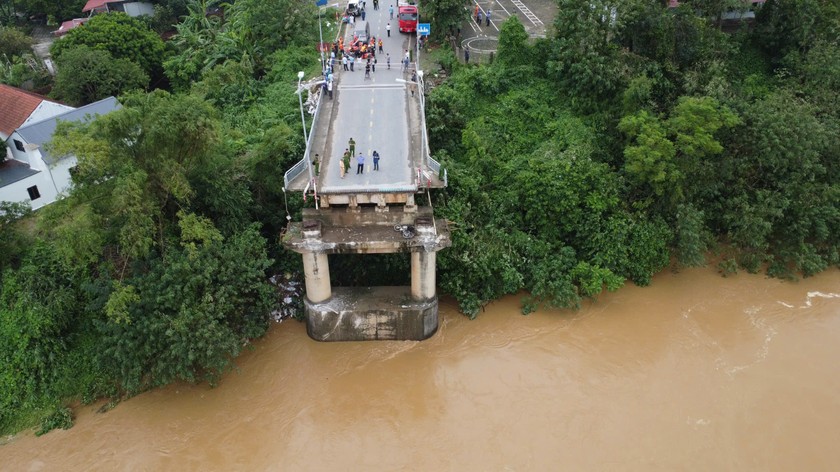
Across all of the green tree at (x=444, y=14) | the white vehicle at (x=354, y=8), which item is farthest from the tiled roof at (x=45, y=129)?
the green tree at (x=444, y=14)

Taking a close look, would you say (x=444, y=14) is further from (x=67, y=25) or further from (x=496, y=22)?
(x=67, y=25)

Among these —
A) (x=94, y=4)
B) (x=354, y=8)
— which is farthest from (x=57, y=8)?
(x=354, y=8)

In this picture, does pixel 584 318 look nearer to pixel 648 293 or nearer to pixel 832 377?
pixel 648 293

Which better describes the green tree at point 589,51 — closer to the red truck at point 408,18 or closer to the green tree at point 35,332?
the red truck at point 408,18

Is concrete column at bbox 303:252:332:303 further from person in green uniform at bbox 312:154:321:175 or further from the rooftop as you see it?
the rooftop

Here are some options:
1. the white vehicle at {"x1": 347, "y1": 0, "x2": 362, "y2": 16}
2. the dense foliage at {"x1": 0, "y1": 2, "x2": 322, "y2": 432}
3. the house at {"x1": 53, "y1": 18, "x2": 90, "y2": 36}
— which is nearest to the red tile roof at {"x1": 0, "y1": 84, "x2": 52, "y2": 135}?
the dense foliage at {"x1": 0, "y1": 2, "x2": 322, "y2": 432}
